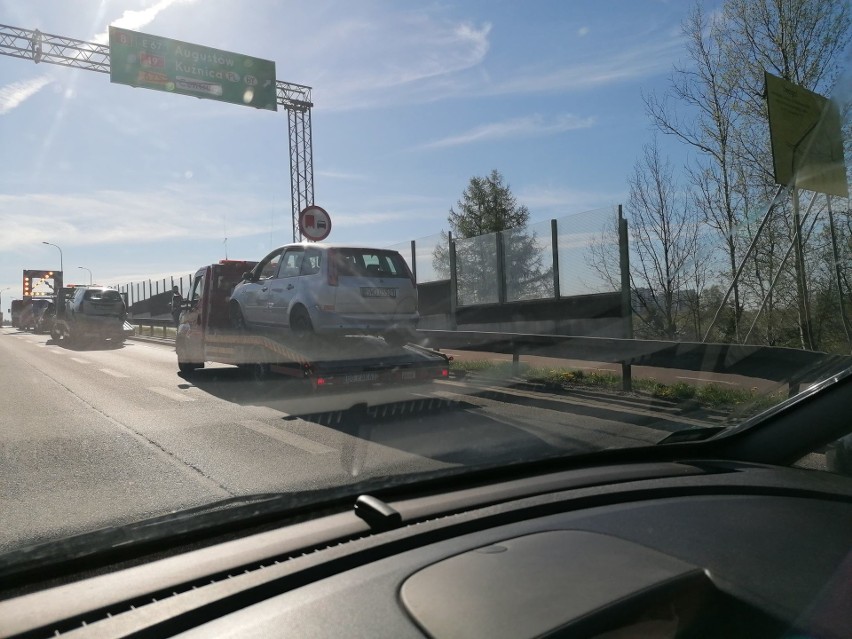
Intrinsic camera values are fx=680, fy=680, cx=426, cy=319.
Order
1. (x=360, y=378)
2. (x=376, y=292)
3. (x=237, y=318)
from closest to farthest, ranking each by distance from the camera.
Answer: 1. (x=360, y=378)
2. (x=376, y=292)
3. (x=237, y=318)

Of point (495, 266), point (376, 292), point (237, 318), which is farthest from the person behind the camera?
point (495, 266)

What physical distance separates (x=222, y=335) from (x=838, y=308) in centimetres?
949

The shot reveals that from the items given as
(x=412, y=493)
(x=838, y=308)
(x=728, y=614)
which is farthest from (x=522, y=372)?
(x=728, y=614)

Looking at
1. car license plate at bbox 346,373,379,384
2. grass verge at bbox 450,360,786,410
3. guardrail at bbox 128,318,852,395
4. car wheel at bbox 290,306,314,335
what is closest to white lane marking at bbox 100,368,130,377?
car wheel at bbox 290,306,314,335

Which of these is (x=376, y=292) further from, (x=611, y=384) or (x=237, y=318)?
(x=611, y=384)

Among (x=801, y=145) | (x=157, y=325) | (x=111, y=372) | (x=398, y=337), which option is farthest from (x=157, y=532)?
(x=157, y=325)

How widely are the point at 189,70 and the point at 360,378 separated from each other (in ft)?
46.7

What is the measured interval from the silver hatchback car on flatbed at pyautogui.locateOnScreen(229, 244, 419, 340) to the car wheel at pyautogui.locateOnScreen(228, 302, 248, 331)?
2.67 feet

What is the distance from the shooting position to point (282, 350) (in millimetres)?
9336

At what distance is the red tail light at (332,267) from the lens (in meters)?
9.48

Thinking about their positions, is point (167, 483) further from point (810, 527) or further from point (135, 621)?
point (810, 527)

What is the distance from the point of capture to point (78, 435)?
22.9ft

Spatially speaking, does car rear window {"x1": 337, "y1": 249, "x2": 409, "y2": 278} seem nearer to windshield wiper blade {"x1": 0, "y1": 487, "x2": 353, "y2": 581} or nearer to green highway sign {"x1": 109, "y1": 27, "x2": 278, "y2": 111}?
windshield wiper blade {"x1": 0, "y1": 487, "x2": 353, "y2": 581}

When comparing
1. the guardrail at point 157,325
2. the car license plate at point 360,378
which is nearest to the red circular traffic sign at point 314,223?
the car license plate at point 360,378
